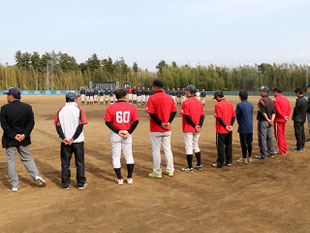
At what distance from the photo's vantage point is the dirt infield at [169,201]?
3888 millimetres

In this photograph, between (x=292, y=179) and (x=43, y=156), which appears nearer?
(x=292, y=179)

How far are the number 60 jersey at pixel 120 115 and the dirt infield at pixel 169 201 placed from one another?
4.08ft

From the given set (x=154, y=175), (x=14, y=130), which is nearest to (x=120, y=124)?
(x=154, y=175)

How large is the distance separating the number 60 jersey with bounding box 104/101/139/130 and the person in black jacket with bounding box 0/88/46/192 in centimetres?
156

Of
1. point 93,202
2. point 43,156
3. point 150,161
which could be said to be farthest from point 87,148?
point 93,202

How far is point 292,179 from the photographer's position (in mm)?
5930

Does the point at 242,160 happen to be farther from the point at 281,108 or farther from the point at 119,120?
the point at 119,120

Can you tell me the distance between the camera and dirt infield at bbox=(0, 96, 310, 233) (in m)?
3.89

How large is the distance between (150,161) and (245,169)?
2465 millimetres

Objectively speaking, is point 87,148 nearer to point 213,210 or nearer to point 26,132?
point 26,132

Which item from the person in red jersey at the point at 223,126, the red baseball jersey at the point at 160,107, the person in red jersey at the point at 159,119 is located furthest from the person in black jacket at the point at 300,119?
the red baseball jersey at the point at 160,107

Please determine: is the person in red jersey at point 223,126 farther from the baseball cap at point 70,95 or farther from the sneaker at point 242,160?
the baseball cap at point 70,95

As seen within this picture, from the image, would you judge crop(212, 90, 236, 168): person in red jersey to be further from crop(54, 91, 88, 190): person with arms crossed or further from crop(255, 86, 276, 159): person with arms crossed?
crop(54, 91, 88, 190): person with arms crossed

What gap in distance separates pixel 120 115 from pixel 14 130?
2045 millimetres
